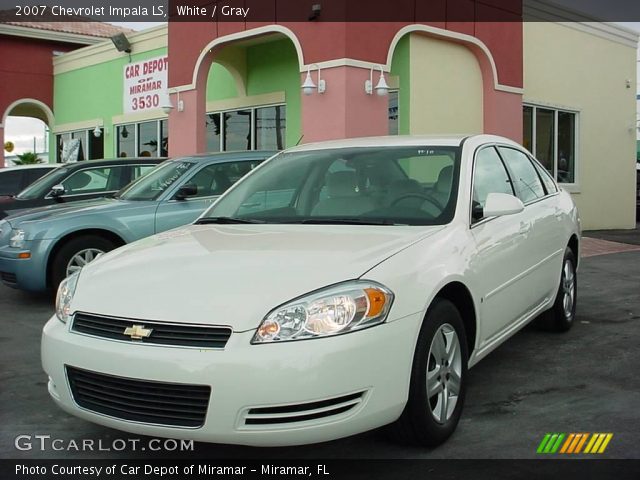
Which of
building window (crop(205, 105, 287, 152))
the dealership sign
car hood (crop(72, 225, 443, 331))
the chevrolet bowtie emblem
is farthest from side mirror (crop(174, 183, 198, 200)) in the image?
the dealership sign

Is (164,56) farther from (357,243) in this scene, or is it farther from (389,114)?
(357,243)

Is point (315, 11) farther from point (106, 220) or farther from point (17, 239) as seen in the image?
point (17, 239)

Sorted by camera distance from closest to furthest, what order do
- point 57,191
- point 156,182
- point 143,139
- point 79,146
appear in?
point 156,182
point 57,191
point 143,139
point 79,146

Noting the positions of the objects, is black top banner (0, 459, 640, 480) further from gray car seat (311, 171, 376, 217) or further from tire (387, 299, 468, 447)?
gray car seat (311, 171, 376, 217)

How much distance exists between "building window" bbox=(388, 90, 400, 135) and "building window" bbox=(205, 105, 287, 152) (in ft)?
8.13

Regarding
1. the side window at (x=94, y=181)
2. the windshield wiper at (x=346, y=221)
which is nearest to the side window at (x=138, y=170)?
the side window at (x=94, y=181)

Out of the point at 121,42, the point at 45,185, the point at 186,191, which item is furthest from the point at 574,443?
the point at 121,42

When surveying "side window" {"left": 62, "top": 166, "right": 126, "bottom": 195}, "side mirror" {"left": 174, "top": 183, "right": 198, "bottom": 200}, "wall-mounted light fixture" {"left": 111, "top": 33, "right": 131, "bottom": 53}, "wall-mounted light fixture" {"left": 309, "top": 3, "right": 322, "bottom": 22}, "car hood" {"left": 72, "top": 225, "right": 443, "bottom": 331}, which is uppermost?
"wall-mounted light fixture" {"left": 111, "top": 33, "right": 131, "bottom": 53}

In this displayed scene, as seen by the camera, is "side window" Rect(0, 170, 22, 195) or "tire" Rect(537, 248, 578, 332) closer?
"tire" Rect(537, 248, 578, 332)

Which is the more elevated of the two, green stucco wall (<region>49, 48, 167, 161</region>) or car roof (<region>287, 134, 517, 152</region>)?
green stucco wall (<region>49, 48, 167, 161</region>)

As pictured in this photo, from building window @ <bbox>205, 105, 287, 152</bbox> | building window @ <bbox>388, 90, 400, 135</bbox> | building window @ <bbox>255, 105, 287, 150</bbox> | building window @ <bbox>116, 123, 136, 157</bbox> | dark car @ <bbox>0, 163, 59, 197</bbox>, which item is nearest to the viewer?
dark car @ <bbox>0, 163, 59, 197</bbox>

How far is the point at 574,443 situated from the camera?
3.52 meters

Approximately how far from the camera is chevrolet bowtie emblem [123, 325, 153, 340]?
9.90ft

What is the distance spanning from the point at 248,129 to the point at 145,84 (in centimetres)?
463
